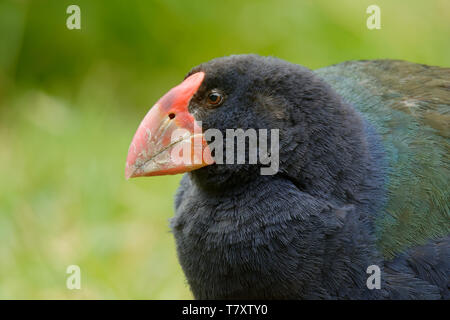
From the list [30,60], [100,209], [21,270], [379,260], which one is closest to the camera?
[379,260]

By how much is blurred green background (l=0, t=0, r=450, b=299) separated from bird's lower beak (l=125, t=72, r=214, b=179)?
3.81ft

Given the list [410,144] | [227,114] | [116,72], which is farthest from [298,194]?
[116,72]

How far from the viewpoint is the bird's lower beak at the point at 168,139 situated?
217cm

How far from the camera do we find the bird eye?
7.17ft

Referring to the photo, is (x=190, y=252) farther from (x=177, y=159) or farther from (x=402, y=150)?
(x=402, y=150)

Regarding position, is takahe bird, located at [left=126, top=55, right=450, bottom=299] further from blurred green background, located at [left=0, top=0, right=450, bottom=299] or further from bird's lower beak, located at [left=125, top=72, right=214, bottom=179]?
blurred green background, located at [left=0, top=0, right=450, bottom=299]

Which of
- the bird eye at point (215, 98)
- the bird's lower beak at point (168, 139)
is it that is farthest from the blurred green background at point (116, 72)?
the bird eye at point (215, 98)

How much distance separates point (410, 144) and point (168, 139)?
2.62 ft

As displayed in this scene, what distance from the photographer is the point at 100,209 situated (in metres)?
3.46

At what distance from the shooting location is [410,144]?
7.40ft

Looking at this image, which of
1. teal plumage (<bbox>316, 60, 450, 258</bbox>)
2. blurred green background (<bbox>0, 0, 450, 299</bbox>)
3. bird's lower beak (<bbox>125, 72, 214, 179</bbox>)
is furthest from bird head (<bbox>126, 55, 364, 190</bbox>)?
blurred green background (<bbox>0, 0, 450, 299</bbox>)

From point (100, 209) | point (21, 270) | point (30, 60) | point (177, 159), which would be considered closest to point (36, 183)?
point (100, 209)

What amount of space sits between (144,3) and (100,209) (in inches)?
67.4

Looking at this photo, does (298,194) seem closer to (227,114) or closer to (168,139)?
(227,114)
